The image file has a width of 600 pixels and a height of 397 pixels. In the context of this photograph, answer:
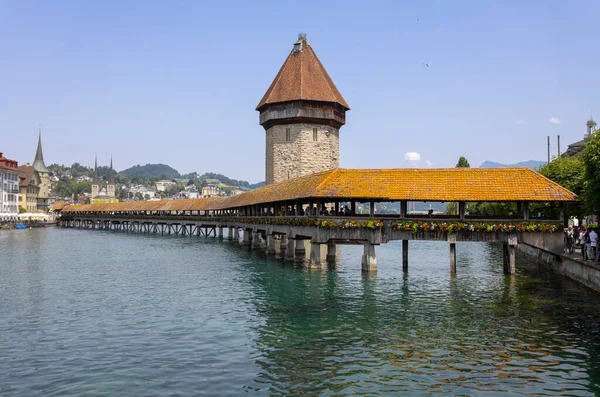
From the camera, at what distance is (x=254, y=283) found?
24688 mm

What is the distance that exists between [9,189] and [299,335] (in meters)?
104

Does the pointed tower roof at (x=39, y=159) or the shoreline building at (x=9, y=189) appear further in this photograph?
the pointed tower roof at (x=39, y=159)

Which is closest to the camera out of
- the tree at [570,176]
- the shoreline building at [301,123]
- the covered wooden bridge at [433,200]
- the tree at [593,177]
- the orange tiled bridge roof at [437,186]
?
the tree at [593,177]

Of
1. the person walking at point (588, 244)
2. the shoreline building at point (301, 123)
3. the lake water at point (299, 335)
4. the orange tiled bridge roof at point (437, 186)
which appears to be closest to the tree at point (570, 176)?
the lake water at point (299, 335)

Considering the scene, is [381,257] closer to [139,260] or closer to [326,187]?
[326,187]

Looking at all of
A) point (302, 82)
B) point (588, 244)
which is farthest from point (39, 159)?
point (588, 244)

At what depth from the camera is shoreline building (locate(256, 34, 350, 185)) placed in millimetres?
57219

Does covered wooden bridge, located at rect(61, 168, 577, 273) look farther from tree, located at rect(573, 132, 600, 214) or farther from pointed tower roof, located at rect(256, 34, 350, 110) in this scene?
pointed tower roof, located at rect(256, 34, 350, 110)

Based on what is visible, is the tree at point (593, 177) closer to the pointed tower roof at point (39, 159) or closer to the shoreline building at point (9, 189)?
the shoreline building at point (9, 189)

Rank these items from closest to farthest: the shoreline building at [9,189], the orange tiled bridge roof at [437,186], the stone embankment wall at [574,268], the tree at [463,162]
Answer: the stone embankment wall at [574,268], the orange tiled bridge roof at [437,186], the tree at [463,162], the shoreline building at [9,189]

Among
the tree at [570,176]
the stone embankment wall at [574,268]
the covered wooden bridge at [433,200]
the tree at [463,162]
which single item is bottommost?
the stone embankment wall at [574,268]

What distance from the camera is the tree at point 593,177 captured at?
2412 centimetres

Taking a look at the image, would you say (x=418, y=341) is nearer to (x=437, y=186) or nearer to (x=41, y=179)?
(x=437, y=186)

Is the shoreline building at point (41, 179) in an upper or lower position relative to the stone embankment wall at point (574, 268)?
upper
